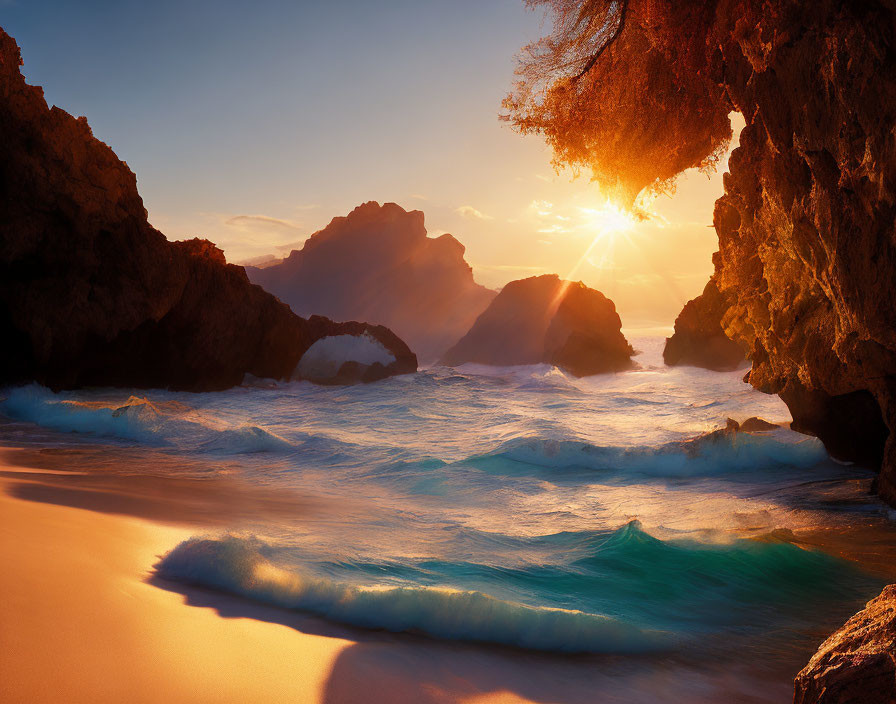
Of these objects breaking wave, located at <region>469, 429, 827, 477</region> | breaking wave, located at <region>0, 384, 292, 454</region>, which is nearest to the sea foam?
breaking wave, located at <region>469, 429, 827, 477</region>

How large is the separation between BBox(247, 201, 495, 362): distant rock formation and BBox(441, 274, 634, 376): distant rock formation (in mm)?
27069

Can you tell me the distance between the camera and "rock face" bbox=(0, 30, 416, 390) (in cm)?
1454

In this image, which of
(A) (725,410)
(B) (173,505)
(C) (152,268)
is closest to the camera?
(B) (173,505)

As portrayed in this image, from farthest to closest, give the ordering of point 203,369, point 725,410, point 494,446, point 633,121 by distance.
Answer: point 203,369, point 725,410, point 494,446, point 633,121

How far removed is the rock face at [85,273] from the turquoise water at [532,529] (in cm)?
202

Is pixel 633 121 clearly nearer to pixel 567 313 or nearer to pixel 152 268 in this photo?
pixel 152 268

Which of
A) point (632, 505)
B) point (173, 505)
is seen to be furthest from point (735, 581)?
point (173, 505)

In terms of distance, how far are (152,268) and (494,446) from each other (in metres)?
12.5

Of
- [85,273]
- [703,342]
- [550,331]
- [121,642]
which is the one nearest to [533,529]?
[121,642]

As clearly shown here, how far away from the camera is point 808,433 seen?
9.58 meters

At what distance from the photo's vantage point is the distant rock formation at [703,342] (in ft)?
123

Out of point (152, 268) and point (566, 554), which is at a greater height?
point (152, 268)

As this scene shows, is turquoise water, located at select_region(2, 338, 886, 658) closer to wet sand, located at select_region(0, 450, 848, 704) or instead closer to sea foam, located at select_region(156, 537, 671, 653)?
sea foam, located at select_region(156, 537, 671, 653)

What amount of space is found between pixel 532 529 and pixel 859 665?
4.20 meters
